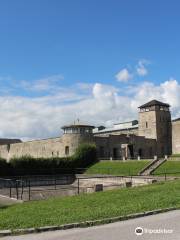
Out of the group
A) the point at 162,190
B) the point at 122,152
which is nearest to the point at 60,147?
the point at 122,152

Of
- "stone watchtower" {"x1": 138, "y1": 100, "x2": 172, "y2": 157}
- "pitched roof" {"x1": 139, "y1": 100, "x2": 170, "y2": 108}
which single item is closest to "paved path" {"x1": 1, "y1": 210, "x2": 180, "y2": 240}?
"stone watchtower" {"x1": 138, "y1": 100, "x2": 172, "y2": 157}

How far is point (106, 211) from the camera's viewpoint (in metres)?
12.0

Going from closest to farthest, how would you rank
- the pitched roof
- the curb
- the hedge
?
the curb, the hedge, the pitched roof

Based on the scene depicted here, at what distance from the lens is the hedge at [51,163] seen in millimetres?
51522

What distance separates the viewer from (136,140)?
62.3m

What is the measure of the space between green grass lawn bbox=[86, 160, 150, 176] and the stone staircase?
0.74 metres

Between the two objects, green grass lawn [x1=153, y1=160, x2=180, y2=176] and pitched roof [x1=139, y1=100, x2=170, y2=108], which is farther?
pitched roof [x1=139, y1=100, x2=170, y2=108]

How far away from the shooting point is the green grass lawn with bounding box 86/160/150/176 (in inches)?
1785

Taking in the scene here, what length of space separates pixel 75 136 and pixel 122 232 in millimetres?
50823

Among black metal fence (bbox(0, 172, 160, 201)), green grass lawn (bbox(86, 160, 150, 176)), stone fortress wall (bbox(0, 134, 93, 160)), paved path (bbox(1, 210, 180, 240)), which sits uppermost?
stone fortress wall (bbox(0, 134, 93, 160))

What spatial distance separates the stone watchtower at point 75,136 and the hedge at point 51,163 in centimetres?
240

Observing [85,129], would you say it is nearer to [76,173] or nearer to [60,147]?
[60,147]

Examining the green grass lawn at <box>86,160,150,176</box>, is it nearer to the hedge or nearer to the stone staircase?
the stone staircase

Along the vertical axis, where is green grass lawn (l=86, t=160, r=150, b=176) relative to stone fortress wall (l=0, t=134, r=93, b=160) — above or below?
below
